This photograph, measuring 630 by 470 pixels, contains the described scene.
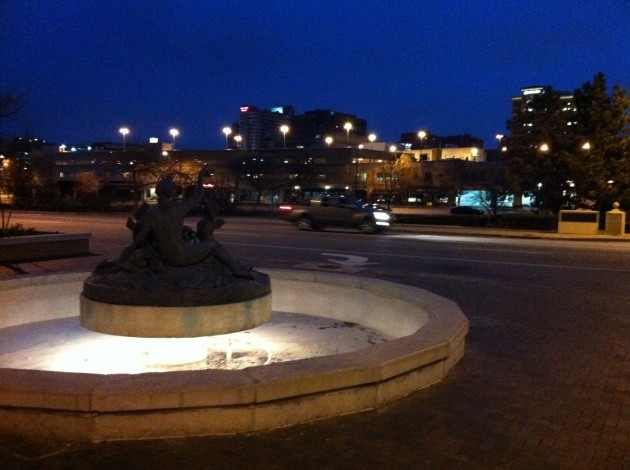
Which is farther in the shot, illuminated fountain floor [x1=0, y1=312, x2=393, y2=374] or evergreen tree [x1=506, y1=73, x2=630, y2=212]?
evergreen tree [x1=506, y1=73, x2=630, y2=212]

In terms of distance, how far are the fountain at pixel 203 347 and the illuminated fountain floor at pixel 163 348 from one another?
26 mm

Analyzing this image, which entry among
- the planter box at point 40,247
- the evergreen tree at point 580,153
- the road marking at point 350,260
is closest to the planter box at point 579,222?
the evergreen tree at point 580,153

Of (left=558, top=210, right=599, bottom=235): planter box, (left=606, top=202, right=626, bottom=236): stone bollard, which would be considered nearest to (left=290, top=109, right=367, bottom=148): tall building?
(left=558, top=210, right=599, bottom=235): planter box

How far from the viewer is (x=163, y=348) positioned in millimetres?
8156

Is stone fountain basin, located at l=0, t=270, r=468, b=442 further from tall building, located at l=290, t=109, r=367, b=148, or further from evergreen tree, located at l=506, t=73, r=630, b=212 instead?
tall building, located at l=290, t=109, r=367, b=148

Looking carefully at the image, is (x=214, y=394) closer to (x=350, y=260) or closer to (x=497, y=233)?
(x=350, y=260)

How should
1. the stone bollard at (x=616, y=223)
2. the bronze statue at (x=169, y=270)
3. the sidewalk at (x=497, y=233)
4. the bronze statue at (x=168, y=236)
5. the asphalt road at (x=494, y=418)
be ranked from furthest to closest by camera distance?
1. the stone bollard at (x=616, y=223)
2. the sidewalk at (x=497, y=233)
3. the bronze statue at (x=168, y=236)
4. the bronze statue at (x=169, y=270)
5. the asphalt road at (x=494, y=418)

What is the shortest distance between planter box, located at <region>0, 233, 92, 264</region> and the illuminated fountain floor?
968 cm

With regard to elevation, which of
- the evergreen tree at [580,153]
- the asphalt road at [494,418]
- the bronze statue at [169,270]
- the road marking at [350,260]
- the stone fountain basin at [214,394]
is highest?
the evergreen tree at [580,153]

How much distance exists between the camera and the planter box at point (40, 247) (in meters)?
18.0

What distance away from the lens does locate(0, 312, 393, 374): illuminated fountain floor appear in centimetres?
741

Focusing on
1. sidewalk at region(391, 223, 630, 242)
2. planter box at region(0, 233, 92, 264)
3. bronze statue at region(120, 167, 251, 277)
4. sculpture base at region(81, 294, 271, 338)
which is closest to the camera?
sculpture base at region(81, 294, 271, 338)

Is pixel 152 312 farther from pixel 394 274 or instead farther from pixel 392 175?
pixel 392 175

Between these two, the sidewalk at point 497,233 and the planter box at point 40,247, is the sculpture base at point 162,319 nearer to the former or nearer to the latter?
the planter box at point 40,247
